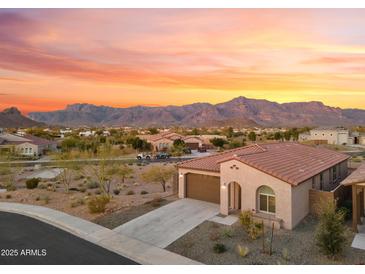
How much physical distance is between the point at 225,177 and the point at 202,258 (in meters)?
6.74

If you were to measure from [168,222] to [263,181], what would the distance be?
607cm

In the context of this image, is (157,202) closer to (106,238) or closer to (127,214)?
(127,214)

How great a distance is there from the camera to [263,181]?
17.3m

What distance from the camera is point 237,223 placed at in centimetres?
1711

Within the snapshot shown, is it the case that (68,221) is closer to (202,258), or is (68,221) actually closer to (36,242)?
(36,242)

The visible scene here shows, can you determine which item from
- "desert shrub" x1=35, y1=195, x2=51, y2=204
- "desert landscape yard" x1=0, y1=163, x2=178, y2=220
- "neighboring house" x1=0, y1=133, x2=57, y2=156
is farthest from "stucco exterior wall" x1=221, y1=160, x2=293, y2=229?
"neighboring house" x1=0, y1=133, x2=57, y2=156

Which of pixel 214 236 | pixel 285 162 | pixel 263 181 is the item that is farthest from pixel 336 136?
pixel 214 236

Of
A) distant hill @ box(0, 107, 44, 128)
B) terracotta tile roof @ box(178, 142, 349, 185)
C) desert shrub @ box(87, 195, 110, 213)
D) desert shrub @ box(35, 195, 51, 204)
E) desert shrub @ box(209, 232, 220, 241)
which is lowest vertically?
desert shrub @ box(35, 195, 51, 204)

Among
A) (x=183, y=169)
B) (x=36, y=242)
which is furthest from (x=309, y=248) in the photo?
(x=36, y=242)

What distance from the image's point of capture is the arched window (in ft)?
56.4

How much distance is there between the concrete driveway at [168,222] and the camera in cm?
1566

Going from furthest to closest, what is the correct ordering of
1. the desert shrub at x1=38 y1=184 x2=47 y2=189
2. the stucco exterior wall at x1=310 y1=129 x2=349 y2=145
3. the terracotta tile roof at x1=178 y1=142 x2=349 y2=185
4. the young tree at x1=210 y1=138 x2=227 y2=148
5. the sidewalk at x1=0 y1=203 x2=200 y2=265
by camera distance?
1. the stucco exterior wall at x1=310 y1=129 x2=349 y2=145
2. the young tree at x1=210 y1=138 x2=227 y2=148
3. the desert shrub at x1=38 y1=184 x2=47 y2=189
4. the terracotta tile roof at x1=178 y1=142 x2=349 y2=185
5. the sidewalk at x1=0 y1=203 x2=200 y2=265

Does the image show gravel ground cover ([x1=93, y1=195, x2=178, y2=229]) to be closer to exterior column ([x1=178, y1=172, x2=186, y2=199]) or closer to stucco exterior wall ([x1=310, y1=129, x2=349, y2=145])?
exterior column ([x1=178, y1=172, x2=186, y2=199])

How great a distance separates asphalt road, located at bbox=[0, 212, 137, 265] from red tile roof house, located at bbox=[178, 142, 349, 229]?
27.3 ft
